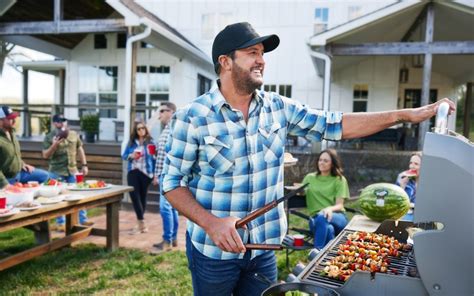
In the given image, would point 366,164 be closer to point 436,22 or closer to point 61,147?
point 436,22

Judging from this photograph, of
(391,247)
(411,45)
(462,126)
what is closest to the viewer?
(391,247)

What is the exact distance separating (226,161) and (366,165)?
948 cm

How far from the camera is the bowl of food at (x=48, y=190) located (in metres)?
4.43

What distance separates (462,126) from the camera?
16.5 m

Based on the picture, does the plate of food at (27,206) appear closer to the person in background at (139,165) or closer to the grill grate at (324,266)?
the person in background at (139,165)

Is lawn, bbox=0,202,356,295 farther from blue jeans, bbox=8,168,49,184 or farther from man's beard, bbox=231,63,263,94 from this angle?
man's beard, bbox=231,63,263,94

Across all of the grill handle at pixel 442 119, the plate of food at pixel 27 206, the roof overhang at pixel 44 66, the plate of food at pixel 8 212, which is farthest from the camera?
the roof overhang at pixel 44 66

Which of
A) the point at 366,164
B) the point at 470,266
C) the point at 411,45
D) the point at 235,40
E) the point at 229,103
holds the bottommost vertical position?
the point at 366,164

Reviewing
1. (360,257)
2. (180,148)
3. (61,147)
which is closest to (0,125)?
(61,147)

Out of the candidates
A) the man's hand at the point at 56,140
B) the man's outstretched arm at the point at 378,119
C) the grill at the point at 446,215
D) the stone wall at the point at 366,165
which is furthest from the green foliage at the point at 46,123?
the grill at the point at 446,215

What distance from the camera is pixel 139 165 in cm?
609

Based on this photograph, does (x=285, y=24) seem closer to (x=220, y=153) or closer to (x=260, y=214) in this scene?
(x=220, y=153)

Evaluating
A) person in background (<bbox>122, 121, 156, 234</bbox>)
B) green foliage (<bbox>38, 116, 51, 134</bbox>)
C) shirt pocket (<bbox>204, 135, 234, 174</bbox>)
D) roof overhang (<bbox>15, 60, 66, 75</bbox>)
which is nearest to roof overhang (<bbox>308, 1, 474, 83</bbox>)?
person in background (<bbox>122, 121, 156, 234</bbox>)

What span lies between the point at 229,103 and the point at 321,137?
56 centimetres
